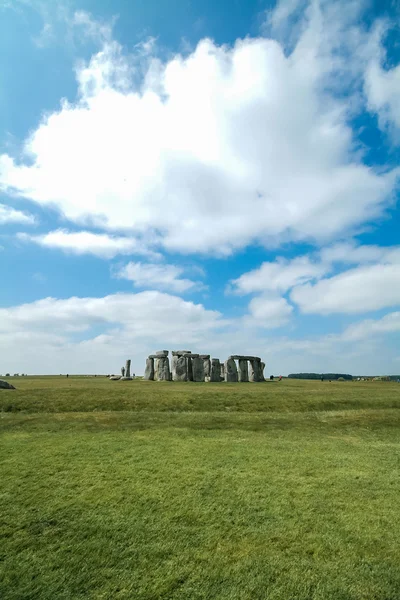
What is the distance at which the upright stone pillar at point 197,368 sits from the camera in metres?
36.1

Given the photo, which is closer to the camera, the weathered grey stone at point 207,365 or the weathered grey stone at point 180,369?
the weathered grey stone at point 180,369

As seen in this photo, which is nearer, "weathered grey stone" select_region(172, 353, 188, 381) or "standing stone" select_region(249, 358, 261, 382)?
"weathered grey stone" select_region(172, 353, 188, 381)

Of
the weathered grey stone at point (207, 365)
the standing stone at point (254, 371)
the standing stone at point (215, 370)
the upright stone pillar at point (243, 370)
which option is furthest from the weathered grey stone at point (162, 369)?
the standing stone at point (254, 371)

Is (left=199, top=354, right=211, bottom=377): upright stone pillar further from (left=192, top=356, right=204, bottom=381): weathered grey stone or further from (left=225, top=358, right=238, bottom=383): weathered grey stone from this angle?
(left=225, top=358, right=238, bottom=383): weathered grey stone

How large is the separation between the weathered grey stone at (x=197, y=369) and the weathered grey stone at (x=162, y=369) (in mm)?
2548

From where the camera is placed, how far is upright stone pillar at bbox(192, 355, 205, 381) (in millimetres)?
36125

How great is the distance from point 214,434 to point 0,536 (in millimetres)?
7549

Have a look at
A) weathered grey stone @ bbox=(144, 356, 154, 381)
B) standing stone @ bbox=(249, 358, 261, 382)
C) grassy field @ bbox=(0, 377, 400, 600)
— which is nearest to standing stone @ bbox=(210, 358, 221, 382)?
standing stone @ bbox=(249, 358, 261, 382)

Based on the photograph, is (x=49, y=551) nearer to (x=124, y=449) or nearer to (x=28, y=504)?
(x=28, y=504)

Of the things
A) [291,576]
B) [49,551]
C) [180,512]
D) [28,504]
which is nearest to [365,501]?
[291,576]

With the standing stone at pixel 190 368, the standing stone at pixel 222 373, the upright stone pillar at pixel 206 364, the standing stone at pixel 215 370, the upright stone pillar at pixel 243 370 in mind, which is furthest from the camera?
the standing stone at pixel 222 373

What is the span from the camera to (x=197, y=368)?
36.3 m

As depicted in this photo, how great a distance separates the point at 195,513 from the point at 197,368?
30.0 m

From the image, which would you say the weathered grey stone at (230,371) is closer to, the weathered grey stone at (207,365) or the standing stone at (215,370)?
the standing stone at (215,370)
